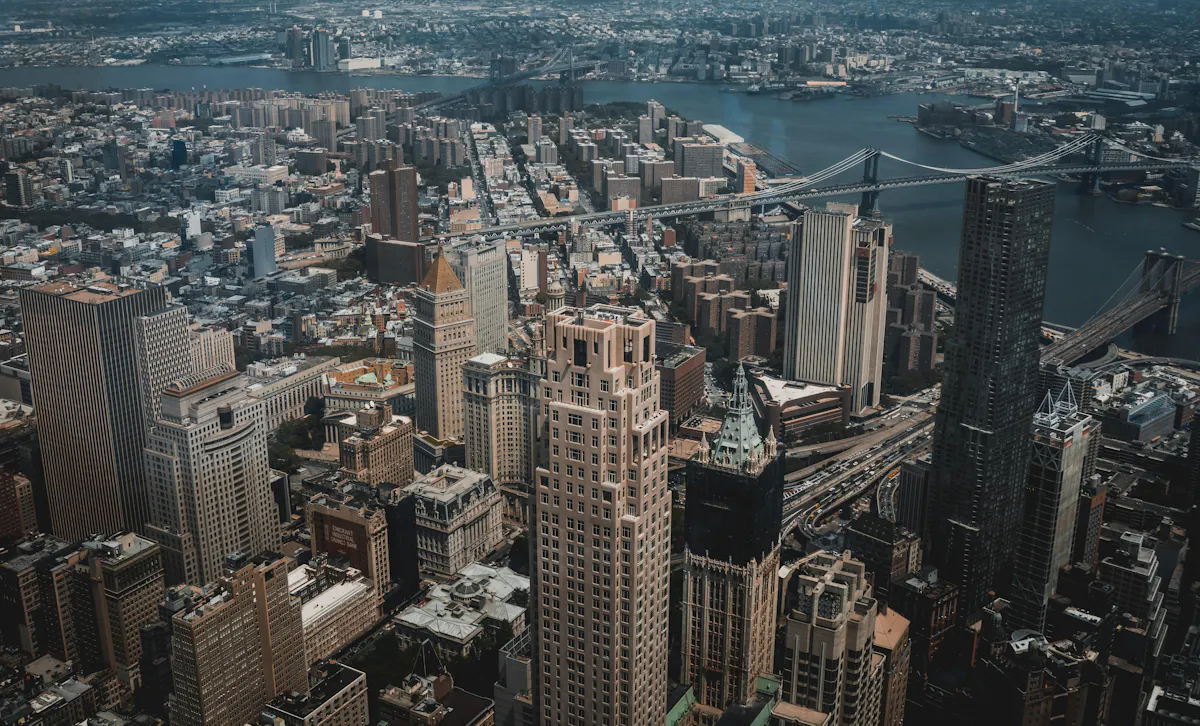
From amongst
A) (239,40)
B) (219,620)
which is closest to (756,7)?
(239,40)

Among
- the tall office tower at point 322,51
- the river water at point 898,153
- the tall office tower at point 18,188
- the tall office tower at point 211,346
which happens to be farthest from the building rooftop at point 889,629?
the tall office tower at point 322,51

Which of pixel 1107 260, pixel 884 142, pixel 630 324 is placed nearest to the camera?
pixel 630 324

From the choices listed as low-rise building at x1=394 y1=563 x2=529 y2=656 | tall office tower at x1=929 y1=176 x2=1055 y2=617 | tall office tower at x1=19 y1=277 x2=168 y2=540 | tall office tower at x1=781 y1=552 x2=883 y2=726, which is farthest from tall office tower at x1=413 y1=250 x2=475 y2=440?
tall office tower at x1=781 y1=552 x2=883 y2=726

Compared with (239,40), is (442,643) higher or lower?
lower

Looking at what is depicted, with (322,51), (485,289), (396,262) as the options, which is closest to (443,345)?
(485,289)

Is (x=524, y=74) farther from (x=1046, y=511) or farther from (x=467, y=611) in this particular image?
(x=1046, y=511)

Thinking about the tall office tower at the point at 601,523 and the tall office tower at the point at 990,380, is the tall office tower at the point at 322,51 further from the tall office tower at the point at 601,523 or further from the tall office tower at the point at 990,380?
the tall office tower at the point at 601,523

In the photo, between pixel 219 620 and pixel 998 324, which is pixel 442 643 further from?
pixel 998 324
